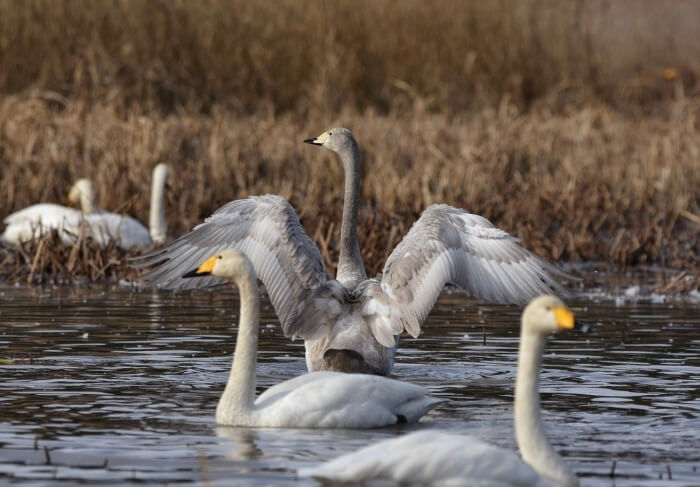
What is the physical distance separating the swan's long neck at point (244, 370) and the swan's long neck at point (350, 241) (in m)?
1.71

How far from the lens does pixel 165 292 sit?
11766 millimetres

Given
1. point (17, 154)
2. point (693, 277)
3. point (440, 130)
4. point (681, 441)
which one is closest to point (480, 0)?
point (440, 130)

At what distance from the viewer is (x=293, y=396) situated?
655 centimetres

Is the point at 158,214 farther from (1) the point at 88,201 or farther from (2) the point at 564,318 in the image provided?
(2) the point at 564,318

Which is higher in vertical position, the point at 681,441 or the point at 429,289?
the point at 429,289

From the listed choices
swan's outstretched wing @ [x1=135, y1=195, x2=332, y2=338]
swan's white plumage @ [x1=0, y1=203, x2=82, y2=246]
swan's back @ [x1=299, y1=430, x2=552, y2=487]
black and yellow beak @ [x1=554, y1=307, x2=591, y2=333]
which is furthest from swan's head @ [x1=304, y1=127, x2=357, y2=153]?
swan's back @ [x1=299, y1=430, x2=552, y2=487]

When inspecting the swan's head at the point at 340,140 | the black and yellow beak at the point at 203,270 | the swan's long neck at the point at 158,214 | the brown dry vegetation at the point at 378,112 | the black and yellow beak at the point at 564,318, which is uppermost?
the brown dry vegetation at the point at 378,112

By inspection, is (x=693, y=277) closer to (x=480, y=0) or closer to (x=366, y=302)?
(x=366, y=302)

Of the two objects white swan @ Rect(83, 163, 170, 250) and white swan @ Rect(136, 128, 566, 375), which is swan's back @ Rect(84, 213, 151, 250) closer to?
white swan @ Rect(83, 163, 170, 250)

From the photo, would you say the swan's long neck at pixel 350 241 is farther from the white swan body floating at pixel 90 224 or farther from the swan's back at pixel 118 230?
the swan's back at pixel 118 230

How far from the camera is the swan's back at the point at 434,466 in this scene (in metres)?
5.10

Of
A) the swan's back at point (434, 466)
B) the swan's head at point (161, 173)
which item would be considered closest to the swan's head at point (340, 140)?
the swan's head at point (161, 173)

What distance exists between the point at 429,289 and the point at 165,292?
13.2 ft

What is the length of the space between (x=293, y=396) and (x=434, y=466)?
1.52 meters
